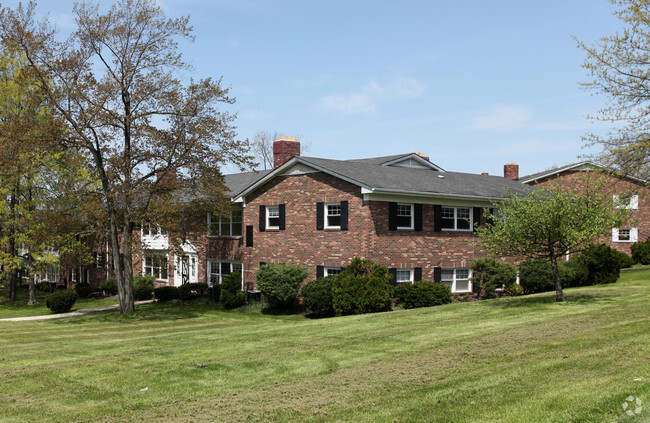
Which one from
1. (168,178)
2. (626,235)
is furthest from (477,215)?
(626,235)

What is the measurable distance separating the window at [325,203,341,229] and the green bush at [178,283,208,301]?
1055 centimetres

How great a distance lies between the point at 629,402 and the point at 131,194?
862 inches

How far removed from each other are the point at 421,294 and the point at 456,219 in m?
5.22

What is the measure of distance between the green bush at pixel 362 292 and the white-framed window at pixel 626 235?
80.5 ft

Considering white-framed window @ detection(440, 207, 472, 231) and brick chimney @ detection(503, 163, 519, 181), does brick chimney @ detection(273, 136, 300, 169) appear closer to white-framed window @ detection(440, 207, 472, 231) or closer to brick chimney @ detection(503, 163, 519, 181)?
white-framed window @ detection(440, 207, 472, 231)

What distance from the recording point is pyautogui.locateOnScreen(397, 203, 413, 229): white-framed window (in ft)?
85.2

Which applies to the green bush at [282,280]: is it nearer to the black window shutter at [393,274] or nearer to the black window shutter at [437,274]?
the black window shutter at [393,274]

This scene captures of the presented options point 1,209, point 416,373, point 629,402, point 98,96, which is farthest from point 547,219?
point 1,209

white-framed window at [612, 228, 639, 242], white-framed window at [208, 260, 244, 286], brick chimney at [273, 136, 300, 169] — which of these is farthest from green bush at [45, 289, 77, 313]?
white-framed window at [612, 228, 639, 242]

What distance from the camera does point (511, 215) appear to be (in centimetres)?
1875

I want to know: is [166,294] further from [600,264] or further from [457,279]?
[600,264]

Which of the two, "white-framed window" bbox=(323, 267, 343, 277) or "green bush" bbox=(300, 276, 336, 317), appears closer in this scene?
"green bush" bbox=(300, 276, 336, 317)

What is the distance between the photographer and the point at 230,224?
3341 cm

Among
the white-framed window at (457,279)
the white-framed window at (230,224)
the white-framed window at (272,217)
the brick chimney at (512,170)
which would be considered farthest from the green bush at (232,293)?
the brick chimney at (512,170)
